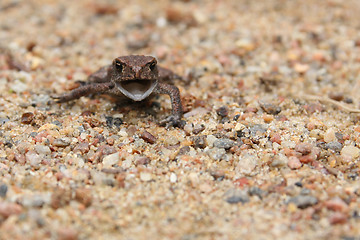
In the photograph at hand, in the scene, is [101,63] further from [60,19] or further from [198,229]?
[198,229]

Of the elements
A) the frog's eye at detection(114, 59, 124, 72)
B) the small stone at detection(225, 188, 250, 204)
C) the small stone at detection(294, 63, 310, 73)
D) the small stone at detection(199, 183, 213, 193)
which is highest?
the frog's eye at detection(114, 59, 124, 72)

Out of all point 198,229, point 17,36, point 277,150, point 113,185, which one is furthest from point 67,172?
point 17,36

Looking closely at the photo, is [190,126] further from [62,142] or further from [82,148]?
[62,142]

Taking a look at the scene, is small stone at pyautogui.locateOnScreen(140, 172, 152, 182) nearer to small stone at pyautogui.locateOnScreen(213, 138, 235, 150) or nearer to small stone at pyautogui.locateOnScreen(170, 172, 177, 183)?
small stone at pyautogui.locateOnScreen(170, 172, 177, 183)

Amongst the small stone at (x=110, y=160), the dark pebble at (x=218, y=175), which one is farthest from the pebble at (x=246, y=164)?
the small stone at (x=110, y=160)

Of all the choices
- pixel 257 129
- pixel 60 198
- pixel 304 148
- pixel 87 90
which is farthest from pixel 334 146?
pixel 87 90

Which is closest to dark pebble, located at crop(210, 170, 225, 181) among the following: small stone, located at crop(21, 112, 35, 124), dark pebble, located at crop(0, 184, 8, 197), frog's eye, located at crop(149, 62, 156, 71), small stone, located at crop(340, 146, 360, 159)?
small stone, located at crop(340, 146, 360, 159)
